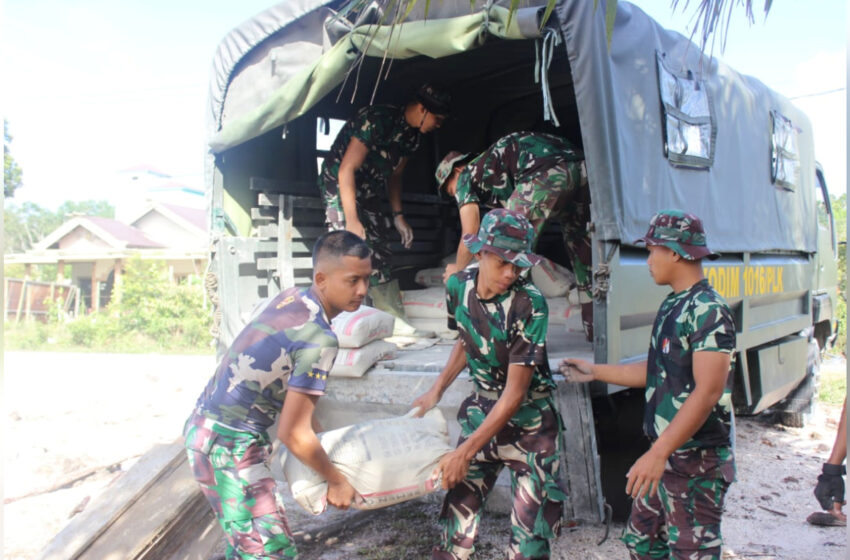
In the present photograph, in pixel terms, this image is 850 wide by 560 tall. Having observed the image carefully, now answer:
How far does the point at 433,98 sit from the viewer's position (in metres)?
3.93

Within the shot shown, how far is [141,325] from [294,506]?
11.1 metres

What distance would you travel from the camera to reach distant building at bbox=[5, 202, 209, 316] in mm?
18078

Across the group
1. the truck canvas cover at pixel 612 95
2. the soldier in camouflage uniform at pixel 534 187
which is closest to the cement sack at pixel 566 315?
the soldier in camouflage uniform at pixel 534 187

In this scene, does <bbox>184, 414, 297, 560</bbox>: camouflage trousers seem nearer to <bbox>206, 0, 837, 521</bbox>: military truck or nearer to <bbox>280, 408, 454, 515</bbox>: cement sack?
<bbox>280, 408, 454, 515</bbox>: cement sack

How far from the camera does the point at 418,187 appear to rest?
539cm

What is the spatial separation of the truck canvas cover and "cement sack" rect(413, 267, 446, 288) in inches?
53.1

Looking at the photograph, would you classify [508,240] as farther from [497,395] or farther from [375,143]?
[375,143]

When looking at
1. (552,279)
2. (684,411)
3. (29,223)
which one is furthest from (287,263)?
(29,223)

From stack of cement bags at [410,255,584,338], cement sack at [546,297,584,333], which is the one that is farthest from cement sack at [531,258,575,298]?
cement sack at [546,297,584,333]

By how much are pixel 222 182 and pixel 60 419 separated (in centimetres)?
320

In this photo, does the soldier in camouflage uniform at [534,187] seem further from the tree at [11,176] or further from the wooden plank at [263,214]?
the tree at [11,176]

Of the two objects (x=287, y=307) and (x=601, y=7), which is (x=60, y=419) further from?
(x=601, y=7)

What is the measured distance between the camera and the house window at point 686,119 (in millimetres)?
3398

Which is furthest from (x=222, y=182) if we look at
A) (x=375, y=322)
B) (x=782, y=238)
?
(x=782, y=238)
